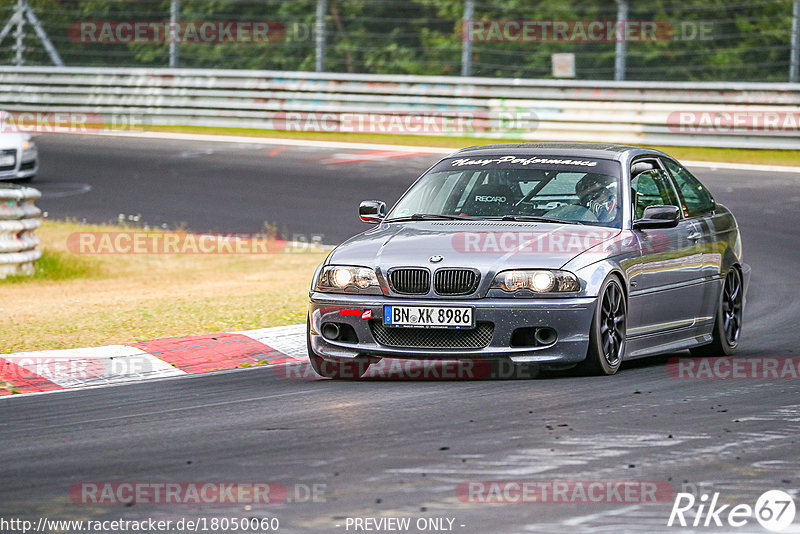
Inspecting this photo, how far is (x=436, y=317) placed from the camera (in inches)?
327

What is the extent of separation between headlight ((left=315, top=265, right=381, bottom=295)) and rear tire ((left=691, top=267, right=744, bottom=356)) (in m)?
2.81

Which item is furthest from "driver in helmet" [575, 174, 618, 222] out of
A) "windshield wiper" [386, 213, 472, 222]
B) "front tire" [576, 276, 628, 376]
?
"windshield wiper" [386, 213, 472, 222]

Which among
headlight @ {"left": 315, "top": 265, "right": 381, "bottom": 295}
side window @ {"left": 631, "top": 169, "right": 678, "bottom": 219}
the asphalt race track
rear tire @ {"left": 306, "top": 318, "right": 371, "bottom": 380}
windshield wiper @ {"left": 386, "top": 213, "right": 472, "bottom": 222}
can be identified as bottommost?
rear tire @ {"left": 306, "top": 318, "right": 371, "bottom": 380}

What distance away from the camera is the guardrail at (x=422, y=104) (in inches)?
889

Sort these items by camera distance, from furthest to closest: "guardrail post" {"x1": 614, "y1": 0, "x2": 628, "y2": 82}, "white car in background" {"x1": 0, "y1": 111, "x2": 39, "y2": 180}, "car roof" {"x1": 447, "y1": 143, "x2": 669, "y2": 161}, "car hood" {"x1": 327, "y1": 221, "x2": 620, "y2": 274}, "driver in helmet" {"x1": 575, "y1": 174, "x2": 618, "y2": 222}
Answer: "guardrail post" {"x1": 614, "y1": 0, "x2": 628, "y2": 82}, "white car in background" {"x1": 0, "y1": 111, "x2": 39, "y2": 180}, "car roof" {"x1": 447, "y1": 143, "x2": 669, "y2": 161}, "driver in helmet" {"x1": 575, "y1": 174, "x2": 618, "y2": 222}, "car hood" {"x1": 327, "y1": 221, "x2": 620, "y2": 274}

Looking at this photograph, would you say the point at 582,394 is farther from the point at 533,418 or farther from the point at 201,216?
the point at 201,216

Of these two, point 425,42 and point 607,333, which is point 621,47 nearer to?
point 425,42

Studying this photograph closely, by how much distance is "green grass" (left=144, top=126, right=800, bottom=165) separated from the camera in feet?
73.8

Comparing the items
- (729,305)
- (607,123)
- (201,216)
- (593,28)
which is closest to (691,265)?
(729,305)

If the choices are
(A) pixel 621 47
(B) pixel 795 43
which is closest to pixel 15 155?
(A) pixel 621 47

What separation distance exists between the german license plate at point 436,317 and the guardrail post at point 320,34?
1814cm

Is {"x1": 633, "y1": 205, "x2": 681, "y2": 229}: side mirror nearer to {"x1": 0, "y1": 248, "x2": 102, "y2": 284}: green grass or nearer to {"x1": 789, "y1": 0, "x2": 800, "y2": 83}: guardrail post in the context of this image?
{"x1": 0, "y1": 248, "x2": 102, "y2": 284}: green grass

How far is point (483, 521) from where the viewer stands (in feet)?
17.3

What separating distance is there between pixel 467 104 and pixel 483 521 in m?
Answer: 19.9
